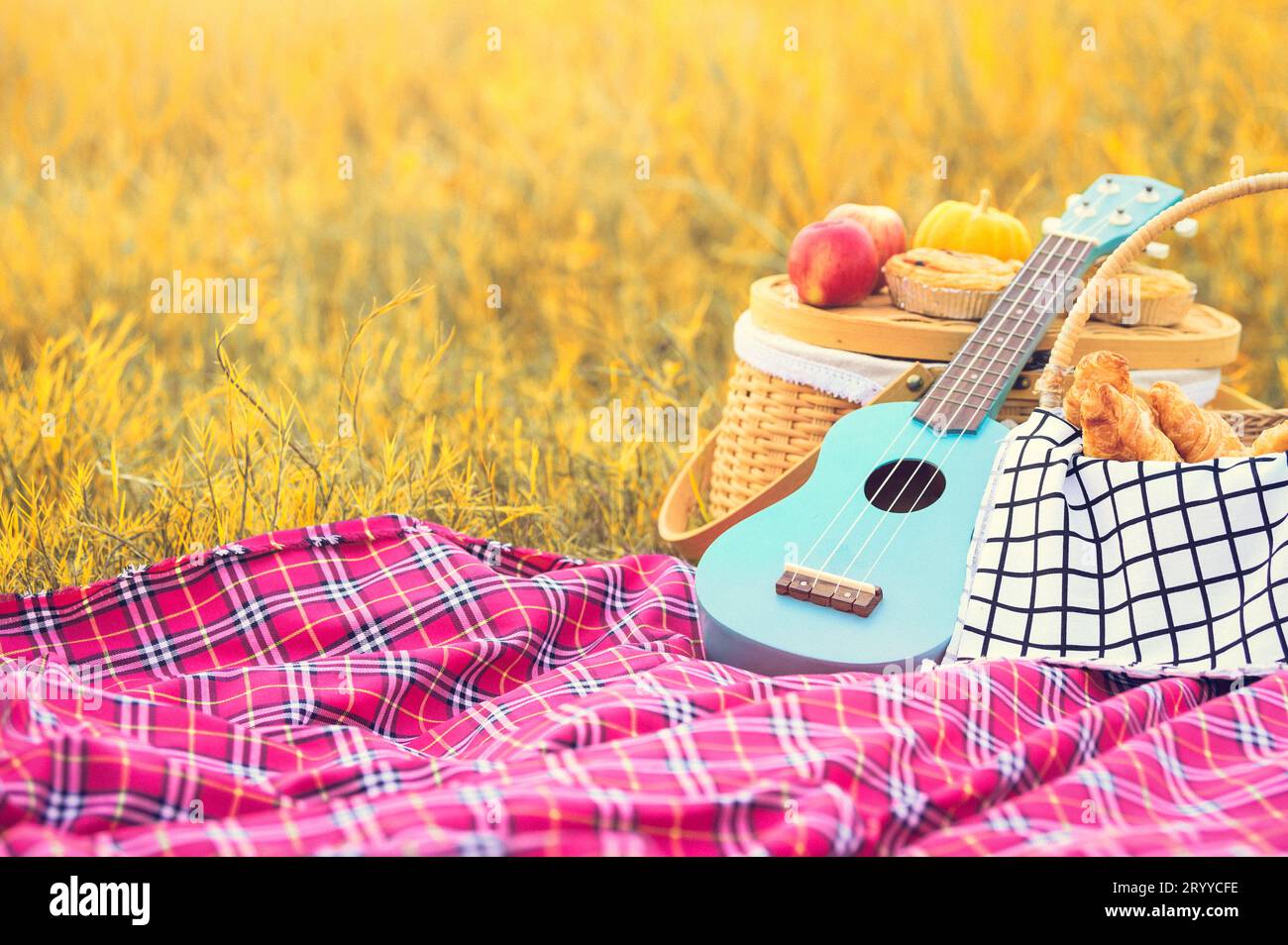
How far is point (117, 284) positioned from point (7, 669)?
2135 millimetres

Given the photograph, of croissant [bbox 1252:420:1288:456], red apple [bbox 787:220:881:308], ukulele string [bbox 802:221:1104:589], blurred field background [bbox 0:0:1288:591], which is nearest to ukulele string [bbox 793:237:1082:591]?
ukulele string [bbox 802:221:1104:589]

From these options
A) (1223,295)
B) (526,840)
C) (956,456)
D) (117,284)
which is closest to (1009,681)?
(956,456)

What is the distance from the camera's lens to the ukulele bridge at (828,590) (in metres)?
1.71

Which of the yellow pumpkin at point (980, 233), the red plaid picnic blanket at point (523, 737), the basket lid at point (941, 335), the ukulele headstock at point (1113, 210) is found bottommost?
the red plaid picnic blanket at point (523, 737)

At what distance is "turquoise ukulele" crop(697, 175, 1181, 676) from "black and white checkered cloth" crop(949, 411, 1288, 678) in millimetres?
94

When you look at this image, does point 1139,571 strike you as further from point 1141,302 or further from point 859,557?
point 1141,302

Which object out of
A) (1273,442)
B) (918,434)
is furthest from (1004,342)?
(1273,442)

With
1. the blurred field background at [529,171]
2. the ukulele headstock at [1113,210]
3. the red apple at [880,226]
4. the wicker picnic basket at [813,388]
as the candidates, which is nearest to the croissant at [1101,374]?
the wicker picnic basket at [813,388]

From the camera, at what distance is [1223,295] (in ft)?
10.7

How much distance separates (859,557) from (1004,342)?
1.61 feet

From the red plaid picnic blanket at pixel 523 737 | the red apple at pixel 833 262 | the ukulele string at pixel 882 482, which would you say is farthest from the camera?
the red apple at pixel 833 262

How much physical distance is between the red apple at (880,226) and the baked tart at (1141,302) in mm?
359

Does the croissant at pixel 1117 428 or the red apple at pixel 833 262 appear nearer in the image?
the croissant at pixel 1117 428

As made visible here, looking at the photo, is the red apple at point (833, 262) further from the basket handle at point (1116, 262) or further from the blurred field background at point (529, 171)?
the blurred field background at point (529, 171)
